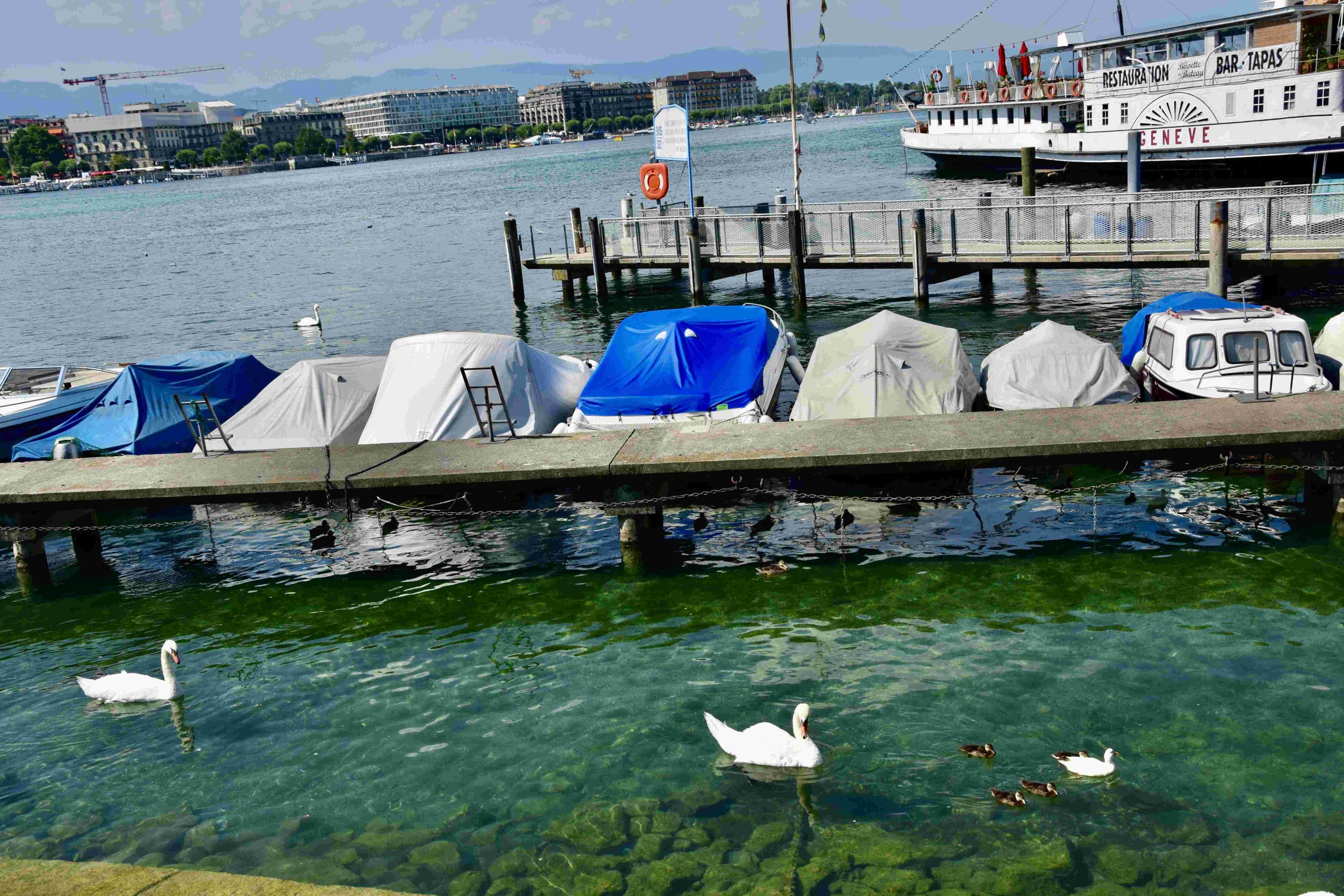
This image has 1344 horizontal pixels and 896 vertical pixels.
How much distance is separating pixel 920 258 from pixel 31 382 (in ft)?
72.3

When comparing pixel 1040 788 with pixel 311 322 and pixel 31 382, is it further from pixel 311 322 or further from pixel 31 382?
pixel 311 322

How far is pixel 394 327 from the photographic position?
39.3 metres

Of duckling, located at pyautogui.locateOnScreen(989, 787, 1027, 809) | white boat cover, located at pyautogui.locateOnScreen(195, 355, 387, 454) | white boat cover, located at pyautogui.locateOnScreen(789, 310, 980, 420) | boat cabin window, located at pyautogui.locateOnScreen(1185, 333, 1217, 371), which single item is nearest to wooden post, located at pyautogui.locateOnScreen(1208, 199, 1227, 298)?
boat cabin window, located at pyautogui.locateOnScreen(1185, 333, 1217, 371)

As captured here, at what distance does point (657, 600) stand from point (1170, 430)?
22.1 feet

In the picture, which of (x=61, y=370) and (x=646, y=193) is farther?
(x=646, y=193)

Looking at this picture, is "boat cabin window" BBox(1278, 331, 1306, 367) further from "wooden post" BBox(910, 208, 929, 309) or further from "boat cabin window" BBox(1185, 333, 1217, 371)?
"wooden post" BBox(910, 208, 929, 309)

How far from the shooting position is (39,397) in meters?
22.6

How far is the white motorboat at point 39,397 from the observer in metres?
21.6

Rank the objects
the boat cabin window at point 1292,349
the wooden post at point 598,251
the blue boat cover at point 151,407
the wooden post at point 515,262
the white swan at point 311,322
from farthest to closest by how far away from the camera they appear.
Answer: the white swan at point 311,322 → the wooden post at point 515,262 → the wooden post at point 598,251 → the blue boat cover at point 151,407 → the boat cabin window at point 1292,349

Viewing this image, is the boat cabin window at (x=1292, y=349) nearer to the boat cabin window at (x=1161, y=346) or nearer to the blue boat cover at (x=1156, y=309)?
the boat cabin window at (x=1161, y=346)

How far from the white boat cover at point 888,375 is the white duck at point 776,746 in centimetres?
750

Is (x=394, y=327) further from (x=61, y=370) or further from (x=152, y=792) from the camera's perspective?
(x=152, y=792)

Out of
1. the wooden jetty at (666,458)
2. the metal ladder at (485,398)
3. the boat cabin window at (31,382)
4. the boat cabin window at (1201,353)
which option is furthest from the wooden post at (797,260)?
the boat cabin window at (31,382)

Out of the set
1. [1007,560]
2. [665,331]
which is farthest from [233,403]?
[1007,560]
